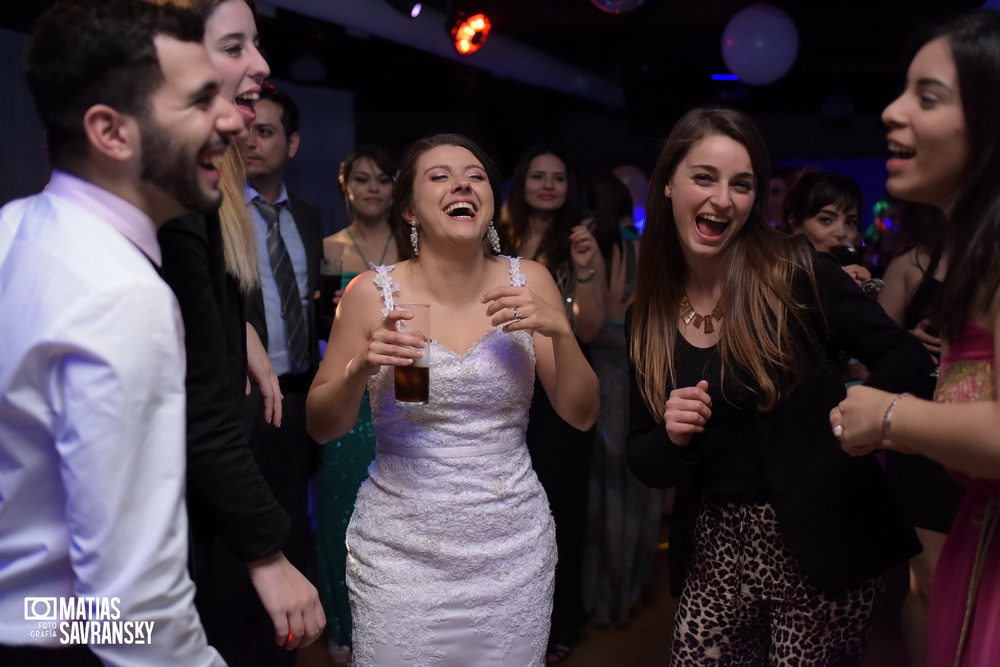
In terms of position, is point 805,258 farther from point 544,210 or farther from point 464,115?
point 464,115

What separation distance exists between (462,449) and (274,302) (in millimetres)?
1425

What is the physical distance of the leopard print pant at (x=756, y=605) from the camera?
169 centimetres

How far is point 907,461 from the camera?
2.54m

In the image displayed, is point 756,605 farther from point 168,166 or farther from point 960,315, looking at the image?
point 168,166

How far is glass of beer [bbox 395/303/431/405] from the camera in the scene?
1.66 meters

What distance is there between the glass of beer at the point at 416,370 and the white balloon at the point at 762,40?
4467 mm

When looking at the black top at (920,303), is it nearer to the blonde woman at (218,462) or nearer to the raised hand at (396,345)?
the raised hand at (396,345)

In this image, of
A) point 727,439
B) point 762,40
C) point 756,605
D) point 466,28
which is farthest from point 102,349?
point 762,40

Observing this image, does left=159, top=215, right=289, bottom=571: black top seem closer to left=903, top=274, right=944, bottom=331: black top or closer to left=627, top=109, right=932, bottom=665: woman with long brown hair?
left=627, top=109, right=932, bottom=665: woman with long brown hair

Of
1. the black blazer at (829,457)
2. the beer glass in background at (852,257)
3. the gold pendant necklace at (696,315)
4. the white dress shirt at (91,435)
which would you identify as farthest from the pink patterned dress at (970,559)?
the beer glass in background at (852,257)

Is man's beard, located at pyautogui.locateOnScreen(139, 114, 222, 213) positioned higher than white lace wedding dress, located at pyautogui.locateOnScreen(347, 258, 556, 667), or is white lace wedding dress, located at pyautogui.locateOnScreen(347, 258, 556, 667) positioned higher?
man's beard, located at pyautogui.locateOnScreen(139, 114, 222, 213)

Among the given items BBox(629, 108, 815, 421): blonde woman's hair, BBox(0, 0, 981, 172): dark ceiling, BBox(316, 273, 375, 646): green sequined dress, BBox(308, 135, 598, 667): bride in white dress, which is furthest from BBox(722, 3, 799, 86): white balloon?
BBox(308, 135, 598, 667): bride in white dress

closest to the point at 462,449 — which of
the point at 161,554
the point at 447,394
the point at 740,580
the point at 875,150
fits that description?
the point at 447,394

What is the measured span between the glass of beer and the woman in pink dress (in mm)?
793
